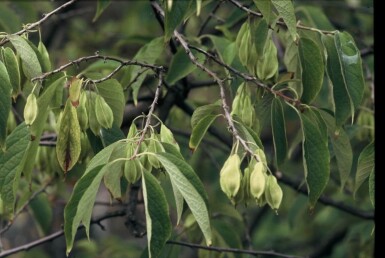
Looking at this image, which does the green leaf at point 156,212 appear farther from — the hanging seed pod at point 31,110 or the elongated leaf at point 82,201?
the hanging seed pod at point 31,110

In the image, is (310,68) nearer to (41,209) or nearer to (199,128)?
(199,128)

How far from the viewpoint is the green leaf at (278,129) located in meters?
1.98

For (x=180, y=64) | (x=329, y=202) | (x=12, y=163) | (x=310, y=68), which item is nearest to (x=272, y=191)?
(x=310, y=68)

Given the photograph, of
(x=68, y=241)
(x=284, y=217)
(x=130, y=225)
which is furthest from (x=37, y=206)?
(x=284, y=217)

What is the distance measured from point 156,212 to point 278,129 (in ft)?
1.68

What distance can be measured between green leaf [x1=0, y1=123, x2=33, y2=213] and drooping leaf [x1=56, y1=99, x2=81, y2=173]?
0.29ft

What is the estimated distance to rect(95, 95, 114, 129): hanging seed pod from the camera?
1865 millimetres

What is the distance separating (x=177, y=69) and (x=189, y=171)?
0.80 m

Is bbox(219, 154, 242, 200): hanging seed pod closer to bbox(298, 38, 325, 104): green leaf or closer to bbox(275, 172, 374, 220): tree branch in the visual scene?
bbox(298, 38, 325, 104): green leaf

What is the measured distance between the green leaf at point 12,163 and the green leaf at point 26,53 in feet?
0.46

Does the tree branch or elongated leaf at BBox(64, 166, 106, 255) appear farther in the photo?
the tree branch

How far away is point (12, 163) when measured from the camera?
1880 mm

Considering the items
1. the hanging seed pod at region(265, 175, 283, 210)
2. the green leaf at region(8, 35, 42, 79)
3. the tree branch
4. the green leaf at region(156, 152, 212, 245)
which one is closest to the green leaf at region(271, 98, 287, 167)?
the hanging seed pod at region(265, 175, 283, 210)

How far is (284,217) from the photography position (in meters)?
5.45
